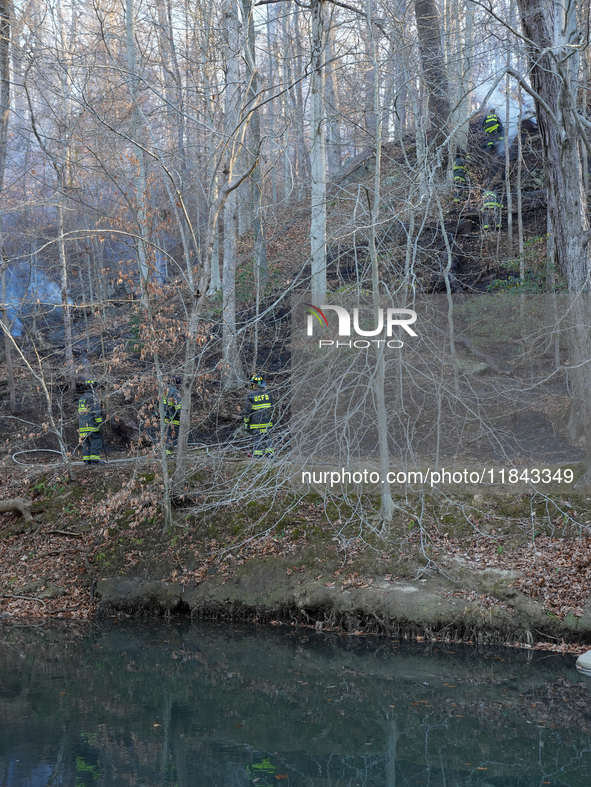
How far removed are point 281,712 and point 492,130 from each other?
1476 cm

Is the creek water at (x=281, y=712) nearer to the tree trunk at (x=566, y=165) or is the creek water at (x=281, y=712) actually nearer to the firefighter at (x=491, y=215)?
the tree trunk at (x=566, y=165)

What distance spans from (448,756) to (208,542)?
19.3 feet

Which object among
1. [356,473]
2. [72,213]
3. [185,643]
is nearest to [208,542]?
[185,643]

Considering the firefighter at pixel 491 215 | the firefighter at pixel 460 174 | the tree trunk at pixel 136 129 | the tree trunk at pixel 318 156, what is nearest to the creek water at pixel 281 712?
the tree trunk at pixel 136 129

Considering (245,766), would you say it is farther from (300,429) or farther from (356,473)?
(356,473)

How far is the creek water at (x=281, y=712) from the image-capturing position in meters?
6.54

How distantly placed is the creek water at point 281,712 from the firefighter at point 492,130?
13.2m

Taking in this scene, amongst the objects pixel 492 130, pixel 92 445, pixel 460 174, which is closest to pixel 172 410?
pixel 92 445

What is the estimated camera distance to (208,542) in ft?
38.4

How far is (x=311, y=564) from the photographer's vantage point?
10719 millimetres

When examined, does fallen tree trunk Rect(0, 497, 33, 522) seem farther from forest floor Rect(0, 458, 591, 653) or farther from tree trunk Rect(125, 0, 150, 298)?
tree trunk Rect(125, 0, 150, 298)

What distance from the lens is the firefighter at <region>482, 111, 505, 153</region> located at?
1698 cm

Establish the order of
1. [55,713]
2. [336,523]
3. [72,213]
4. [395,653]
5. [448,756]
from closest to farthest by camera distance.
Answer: [448,756]
[55,713]
[395,653]
[336,523]
[72,213]

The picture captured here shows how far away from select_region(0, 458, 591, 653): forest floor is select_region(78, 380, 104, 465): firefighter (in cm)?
58
